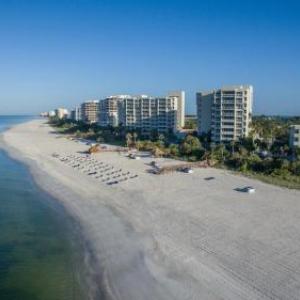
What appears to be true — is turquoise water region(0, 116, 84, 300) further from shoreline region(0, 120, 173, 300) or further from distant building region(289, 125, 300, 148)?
distant building region(289, 125, 300, 148)

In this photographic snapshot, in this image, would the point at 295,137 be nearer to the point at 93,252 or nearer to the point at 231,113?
the point at 231,113

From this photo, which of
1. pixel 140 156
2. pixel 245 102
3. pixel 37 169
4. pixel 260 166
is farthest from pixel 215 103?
pixel 37 169

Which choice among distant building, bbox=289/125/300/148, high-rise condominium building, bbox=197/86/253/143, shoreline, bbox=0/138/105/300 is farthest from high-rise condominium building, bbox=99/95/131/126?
shoreline, bbox=0/138/105/300

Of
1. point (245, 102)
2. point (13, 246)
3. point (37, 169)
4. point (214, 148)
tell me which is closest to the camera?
point (13, 246)

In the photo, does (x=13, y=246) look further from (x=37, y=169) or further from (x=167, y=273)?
(x=37, y=169)

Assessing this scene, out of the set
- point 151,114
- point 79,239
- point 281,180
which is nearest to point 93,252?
point 79,239

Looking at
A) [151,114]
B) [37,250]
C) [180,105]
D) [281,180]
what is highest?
[180,105]

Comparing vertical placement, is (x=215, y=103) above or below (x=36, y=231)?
above
